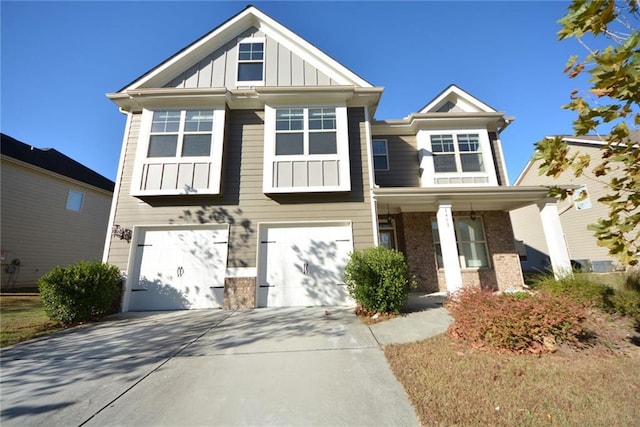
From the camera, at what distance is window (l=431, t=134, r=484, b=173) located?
9164 millimetres

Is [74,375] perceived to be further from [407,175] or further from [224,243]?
[407,175]

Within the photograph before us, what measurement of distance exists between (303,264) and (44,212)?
1464 centimetres

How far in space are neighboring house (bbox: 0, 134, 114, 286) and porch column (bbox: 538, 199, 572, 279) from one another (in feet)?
68.8

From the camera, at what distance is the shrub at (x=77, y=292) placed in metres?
5.52

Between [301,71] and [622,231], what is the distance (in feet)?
29.6

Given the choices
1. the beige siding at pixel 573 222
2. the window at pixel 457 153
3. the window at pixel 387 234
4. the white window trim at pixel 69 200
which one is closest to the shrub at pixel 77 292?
the window at pixel 387 234

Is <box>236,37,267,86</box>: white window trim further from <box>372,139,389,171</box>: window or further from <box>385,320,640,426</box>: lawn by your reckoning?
<box>385,320,640,426</box>: lawn

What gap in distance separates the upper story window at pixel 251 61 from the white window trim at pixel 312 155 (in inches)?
64.9

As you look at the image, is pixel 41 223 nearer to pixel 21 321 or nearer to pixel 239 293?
pixel 21 321

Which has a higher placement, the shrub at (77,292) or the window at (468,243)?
the window at (468,243)

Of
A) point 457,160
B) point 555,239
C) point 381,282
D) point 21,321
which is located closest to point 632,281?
point 555,239

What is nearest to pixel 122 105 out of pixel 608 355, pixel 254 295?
pixel 254 295

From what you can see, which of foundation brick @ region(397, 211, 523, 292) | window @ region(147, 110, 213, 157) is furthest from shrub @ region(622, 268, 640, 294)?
window @ region(147, 110, 213, 157)

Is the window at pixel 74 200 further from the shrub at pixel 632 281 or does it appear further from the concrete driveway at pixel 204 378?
the shrub at pixel 632 281
